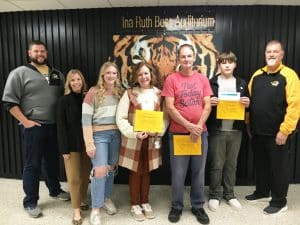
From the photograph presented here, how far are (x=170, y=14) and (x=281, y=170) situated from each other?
6.59ft

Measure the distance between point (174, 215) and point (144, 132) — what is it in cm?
→ 83

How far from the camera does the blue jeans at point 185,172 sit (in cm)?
251

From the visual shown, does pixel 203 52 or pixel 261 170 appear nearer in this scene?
pixel 261 170

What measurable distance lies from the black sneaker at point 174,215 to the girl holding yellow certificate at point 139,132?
0.18m

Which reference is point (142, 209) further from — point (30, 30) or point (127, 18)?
point (30, 30)

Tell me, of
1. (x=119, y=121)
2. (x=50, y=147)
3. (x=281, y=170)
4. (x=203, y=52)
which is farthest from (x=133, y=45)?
(x=281, y=170)

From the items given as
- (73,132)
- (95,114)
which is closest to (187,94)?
(95,114)

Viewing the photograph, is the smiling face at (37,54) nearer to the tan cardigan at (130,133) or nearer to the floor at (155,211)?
the tan cardigan at (130,133)

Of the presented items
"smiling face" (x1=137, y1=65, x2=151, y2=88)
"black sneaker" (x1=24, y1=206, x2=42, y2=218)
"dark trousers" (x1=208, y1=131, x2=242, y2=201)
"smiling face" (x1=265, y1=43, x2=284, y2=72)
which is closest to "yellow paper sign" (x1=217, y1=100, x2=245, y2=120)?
"dark trousers" (x1=208, y1=131, x2=242, y2=201)

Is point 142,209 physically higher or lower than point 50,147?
lower

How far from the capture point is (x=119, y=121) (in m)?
2.43

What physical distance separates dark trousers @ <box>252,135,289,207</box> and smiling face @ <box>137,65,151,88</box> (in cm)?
125

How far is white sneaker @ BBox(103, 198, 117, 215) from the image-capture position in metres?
2.70

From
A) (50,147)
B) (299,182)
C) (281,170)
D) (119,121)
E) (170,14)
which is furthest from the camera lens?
(299,182)
